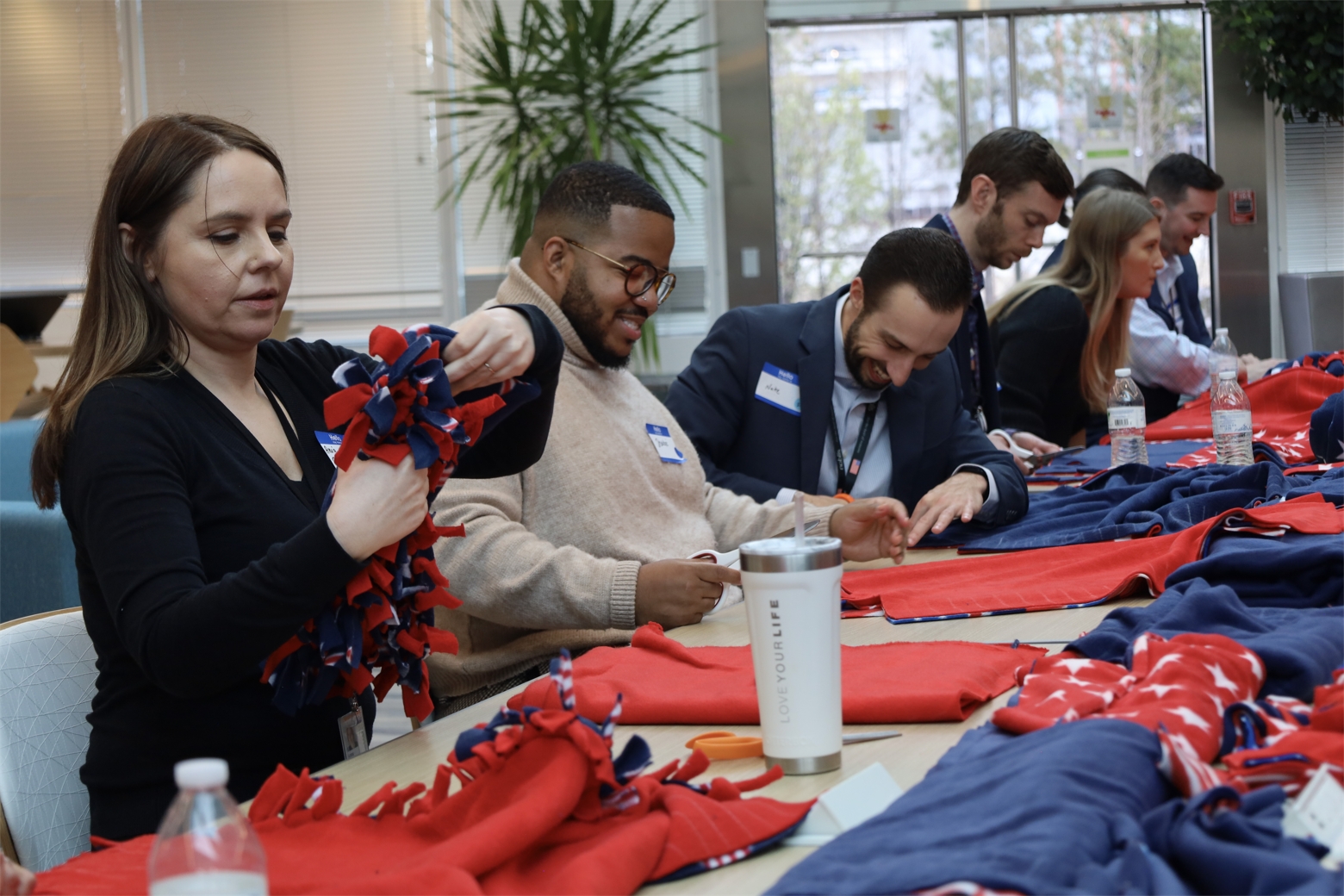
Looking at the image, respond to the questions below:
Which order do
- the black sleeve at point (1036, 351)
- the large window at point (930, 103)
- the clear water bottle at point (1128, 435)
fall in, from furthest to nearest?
1. the large window at point (930, 103)
2. the black sleeve at point (1036, 351)
3. the clear water bottle at point (1128, 435)

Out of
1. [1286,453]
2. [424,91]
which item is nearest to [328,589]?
[1286,453]

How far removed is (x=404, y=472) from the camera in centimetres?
119

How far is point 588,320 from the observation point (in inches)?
85.4

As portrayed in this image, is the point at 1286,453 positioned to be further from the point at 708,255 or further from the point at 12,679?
the point at 708,255

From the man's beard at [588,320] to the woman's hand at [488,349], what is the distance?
0.71 m

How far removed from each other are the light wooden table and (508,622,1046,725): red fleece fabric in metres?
0.01

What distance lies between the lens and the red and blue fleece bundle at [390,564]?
117cm

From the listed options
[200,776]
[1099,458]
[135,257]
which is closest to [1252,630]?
[200,776]

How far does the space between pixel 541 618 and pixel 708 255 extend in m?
5.04

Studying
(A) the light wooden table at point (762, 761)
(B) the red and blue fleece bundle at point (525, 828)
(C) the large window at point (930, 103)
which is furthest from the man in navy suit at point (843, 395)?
(C) the large window at point (930, 103)

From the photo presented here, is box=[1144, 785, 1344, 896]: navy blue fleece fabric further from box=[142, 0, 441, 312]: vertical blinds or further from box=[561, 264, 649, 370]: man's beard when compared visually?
box=[142, 0, 441, 312]: vertical blinds

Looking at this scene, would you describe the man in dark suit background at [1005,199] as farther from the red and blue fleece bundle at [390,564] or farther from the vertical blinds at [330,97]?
the vertical blinds at [330,97]

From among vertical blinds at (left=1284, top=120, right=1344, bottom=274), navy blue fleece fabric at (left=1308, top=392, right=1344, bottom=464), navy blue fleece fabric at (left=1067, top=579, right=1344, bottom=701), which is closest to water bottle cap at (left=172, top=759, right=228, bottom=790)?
navy blue fleece fabric at (left=1067, top=579, right=1344, bottom=701)

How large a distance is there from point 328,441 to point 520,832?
0.99 metres
